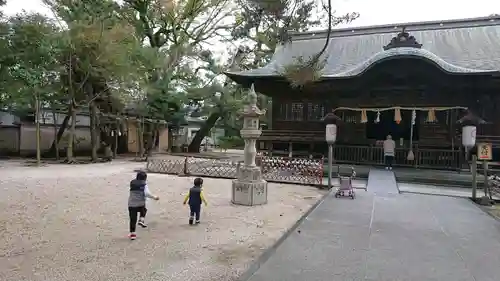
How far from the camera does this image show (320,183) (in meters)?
11.5

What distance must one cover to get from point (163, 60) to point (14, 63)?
30.0 ft

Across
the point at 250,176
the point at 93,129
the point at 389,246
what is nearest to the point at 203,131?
the point at 93,129

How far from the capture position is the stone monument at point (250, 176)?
27.2 feet

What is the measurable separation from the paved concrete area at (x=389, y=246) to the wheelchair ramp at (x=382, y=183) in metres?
1.92

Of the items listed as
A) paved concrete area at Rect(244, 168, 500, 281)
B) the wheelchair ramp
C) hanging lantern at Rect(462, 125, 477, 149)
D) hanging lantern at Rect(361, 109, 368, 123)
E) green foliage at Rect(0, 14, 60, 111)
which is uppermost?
green foliage at Rect(0, 14, 60, 111)

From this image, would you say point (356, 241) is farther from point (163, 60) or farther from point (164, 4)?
point (164, 4)

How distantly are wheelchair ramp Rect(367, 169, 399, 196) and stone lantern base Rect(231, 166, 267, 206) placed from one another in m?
3.82

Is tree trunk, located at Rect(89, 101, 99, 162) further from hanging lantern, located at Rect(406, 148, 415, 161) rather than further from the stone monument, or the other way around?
hanging lantern, located at Rect(406, 148, 415, 161)

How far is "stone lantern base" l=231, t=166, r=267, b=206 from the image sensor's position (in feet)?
27.1

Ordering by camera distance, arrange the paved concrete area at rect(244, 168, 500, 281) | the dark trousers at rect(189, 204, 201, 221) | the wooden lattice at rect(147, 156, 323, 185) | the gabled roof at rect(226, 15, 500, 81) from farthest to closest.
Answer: the gabled roof at rect(226, 15, 500, 81) → the wooden lattice at rect(147, 156, 323, 185) → the dark trousers at rect(189, 204, 201, 221) → the paved concrete area at rect(244, 168, 500, 281)

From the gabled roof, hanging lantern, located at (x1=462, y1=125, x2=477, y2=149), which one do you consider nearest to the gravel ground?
hanging lantern, located at (x1=462, y1=125, x2=477, y2=149)

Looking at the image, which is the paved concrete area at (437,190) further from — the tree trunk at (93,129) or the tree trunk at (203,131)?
the tree trunk at (203,131)

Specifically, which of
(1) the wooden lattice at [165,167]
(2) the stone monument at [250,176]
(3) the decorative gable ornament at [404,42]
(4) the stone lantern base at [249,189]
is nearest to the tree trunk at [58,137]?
(1) the wooden lattice at [165,167]

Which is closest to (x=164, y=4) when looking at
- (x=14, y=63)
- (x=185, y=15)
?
(x=185, y=15)
